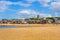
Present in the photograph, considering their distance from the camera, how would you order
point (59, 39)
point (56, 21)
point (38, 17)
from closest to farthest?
point (59, 39)
point (56, 21)
point (38, 17)

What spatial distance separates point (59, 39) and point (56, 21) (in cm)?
6410

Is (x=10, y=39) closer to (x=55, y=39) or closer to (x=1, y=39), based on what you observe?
(x=1, y=39)

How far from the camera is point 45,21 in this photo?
77562 millimetres

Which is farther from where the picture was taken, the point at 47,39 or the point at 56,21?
the point at 56,21

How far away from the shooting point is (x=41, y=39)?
12.9 metres

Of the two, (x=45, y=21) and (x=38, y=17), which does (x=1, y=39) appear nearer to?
(x=45, y=21)

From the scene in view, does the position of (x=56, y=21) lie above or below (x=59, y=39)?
below

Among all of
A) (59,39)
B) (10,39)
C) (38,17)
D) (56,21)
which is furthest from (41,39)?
(38,17)

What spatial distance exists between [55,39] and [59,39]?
0.32 meters

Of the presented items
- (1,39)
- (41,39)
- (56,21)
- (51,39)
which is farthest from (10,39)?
(56,21)

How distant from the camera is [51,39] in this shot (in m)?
13.0

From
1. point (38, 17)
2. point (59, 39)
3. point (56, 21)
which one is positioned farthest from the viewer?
point (38, 17)

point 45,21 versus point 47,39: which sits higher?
point 47,39

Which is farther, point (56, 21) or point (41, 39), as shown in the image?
point (56, 21)
